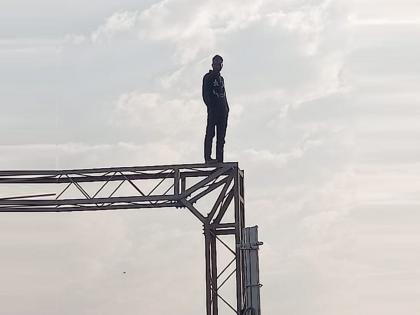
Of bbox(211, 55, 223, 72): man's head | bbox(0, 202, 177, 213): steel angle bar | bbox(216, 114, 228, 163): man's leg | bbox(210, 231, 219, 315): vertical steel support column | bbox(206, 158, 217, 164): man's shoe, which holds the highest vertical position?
bbox(211, 55, 223, 72): man's head

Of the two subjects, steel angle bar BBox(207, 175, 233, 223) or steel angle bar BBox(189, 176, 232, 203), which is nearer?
steel angle bar BBox(207, 175, 233, 223)

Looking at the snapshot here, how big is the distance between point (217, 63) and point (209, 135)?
4.80ft

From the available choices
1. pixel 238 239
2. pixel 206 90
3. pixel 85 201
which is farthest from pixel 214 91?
pixel 85 201

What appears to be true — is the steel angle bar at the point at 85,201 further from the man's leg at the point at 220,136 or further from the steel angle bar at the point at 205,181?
the man's leg at the point at 220,136

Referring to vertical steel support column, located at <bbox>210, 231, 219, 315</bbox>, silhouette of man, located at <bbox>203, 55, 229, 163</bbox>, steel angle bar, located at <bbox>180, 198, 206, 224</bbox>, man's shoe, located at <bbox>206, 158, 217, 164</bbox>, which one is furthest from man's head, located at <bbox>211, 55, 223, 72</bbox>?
vertical steel support column, located at <bbox>210, 231, 219, 315</bbox>

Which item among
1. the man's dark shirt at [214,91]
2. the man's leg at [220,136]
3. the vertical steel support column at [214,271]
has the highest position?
the man's dark shirt at [214,91]

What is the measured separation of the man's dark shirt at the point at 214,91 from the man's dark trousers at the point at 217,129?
2.2 inches

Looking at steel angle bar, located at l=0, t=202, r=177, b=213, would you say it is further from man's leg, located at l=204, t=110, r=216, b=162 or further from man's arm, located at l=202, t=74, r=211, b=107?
man's arm, located at l=202, t=74, r=211, b=107

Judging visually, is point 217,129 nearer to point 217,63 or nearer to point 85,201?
point 217,63

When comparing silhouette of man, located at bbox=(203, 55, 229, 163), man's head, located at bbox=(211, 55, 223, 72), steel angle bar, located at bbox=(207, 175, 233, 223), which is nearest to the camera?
man's head, located at bbox=(211, 55, 223, 72)

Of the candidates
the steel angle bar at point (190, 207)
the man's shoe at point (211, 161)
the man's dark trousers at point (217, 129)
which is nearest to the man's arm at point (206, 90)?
the man's dark trousers at point (217, 129)

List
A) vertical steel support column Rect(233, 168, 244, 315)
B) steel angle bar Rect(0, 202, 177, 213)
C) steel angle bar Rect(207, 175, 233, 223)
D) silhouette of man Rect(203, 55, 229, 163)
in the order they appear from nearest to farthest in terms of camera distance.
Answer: vertical steel support column Rect(233, 168, 244, 315)
silhouette of man Rect(203, 55, 229, 163)
steel angle bar Rect(207, 175, 233, 223)
steel angle bar Rect(0, 202, 177, 213)

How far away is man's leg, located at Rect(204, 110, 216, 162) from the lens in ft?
86.5

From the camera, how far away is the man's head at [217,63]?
2603 cm
